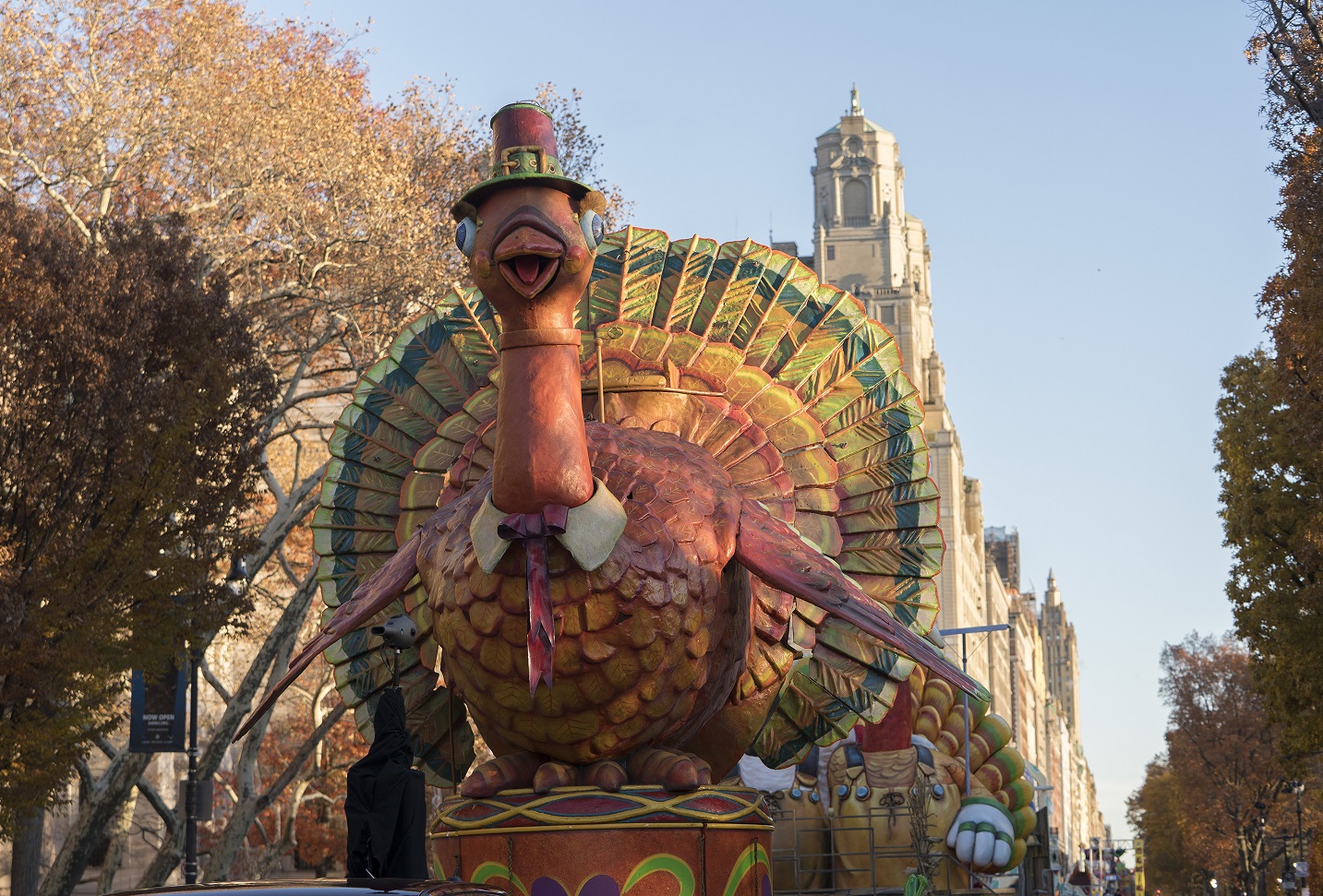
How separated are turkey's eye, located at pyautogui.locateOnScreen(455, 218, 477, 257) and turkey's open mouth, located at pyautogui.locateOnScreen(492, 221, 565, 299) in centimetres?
23

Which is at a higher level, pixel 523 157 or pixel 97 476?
pixel 523 157

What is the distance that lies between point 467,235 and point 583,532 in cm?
158

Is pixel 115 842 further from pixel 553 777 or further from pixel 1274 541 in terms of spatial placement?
pixel 1274 541

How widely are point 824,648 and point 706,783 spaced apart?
184cm

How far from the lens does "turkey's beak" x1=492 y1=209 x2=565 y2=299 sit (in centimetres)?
775

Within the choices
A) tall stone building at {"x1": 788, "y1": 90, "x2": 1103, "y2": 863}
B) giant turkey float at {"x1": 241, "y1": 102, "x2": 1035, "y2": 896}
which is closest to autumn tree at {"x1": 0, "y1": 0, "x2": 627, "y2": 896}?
giant turkey float at {"x1": 241, "y1": 102, "x2": 1035, "y2": 896}

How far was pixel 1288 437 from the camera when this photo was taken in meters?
23.6

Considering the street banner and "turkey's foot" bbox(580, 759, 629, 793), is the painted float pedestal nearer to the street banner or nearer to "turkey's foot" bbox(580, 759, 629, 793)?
"turkey's foot" bbox(580, 759, 629, 793)

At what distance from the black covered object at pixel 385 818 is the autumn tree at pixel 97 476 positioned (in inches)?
294

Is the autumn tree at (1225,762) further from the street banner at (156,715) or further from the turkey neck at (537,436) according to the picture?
the turkey neck at (537,436)

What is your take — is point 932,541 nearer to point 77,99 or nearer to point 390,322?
point 390,322

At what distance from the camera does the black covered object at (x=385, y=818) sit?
785cm

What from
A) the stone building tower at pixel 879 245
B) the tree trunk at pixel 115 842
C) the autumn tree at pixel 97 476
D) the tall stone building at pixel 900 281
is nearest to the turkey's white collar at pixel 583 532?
the autumn tree at pixel 97 476

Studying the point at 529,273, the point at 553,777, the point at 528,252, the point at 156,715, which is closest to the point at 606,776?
the point at 553,777
